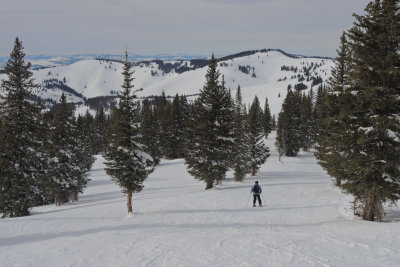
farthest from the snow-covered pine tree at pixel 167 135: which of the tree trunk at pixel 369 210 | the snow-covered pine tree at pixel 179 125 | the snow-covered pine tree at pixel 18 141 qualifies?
the tree trunk at pixel 369 210

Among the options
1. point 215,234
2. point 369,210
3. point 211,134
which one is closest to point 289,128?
point 211,134

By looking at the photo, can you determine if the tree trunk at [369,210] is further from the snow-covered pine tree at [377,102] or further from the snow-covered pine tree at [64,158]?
the snow-covered pine tree at [64,158]

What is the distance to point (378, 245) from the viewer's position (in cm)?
1092

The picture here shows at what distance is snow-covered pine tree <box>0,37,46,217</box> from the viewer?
23969 millimetres

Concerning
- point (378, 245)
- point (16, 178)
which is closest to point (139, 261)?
point (378, 245)

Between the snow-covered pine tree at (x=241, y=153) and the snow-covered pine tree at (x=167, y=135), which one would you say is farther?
the snow-covered pine tree at (x=167, y=135)

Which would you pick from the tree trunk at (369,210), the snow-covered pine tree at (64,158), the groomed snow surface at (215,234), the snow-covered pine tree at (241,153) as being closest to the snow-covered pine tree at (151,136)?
the snow-covered pine tree at (241,153)

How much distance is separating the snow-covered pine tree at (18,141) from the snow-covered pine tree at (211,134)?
13.8 metres

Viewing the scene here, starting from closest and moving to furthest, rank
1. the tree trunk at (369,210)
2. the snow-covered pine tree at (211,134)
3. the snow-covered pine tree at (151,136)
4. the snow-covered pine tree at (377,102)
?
1. the snow-covered pine tree at (377,102)
2. the tree trunk at (369,210)
3. the snow-covered pine tree at (211,134)
4. the snow-covered pine tree at (151,136)

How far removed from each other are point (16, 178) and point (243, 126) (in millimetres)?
→ 33329

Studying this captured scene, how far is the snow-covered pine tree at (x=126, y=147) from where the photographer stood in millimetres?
22062

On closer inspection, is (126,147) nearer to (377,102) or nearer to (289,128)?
(377,102)

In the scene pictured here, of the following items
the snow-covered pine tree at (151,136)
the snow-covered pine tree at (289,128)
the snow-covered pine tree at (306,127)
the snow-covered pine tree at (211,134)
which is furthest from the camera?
the snow-covered pine tree at (306,127)

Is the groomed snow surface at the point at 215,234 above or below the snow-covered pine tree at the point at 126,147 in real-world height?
below
